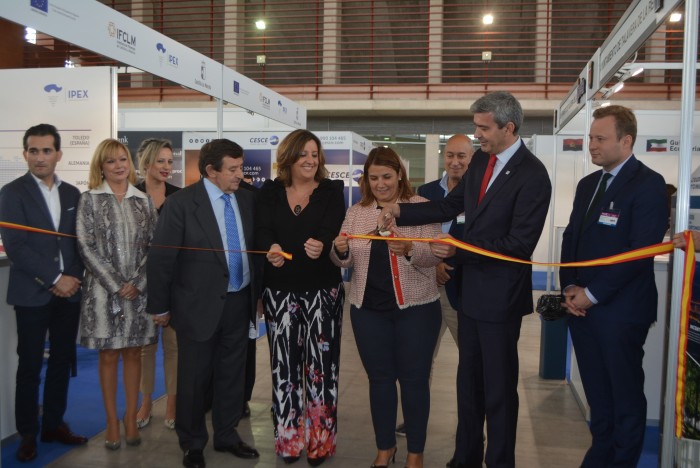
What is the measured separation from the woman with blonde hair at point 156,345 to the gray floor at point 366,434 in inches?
4.5

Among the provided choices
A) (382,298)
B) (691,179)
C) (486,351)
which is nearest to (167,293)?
(382,298)

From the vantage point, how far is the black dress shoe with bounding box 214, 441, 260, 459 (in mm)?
3186

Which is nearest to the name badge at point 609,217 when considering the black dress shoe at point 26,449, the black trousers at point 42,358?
the black trousers at point 42,358

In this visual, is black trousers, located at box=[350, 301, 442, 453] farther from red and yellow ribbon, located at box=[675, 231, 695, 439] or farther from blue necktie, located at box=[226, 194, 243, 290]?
red and yellow ribbon, located at box=[675, 231, 695, 439]

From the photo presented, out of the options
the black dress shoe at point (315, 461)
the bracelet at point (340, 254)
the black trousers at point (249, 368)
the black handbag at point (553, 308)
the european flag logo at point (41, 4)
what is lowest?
the black dress shoe at point (315, 461)

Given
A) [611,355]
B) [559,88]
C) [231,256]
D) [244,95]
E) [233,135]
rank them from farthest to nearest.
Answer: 1. [559,88]
2. [233,135]
3. [244,95]
4. [231,256]
5. [611,355]

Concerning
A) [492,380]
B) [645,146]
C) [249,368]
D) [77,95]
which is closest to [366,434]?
[249,368]

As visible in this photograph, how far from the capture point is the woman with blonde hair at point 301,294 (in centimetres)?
296

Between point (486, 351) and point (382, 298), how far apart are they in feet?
1.73

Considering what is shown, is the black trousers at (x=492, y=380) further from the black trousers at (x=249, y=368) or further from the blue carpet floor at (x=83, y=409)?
the blue carpet floor at (x=83, y=409)

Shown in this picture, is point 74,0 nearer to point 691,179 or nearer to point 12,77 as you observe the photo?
point 12,77

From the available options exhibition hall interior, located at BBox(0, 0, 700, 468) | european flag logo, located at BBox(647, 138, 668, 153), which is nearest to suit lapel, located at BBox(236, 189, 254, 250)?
exhibition hall interior, located at BBox(0, 0, 700, 468)

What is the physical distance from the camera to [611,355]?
101 inches

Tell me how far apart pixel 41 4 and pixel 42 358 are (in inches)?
70.6
